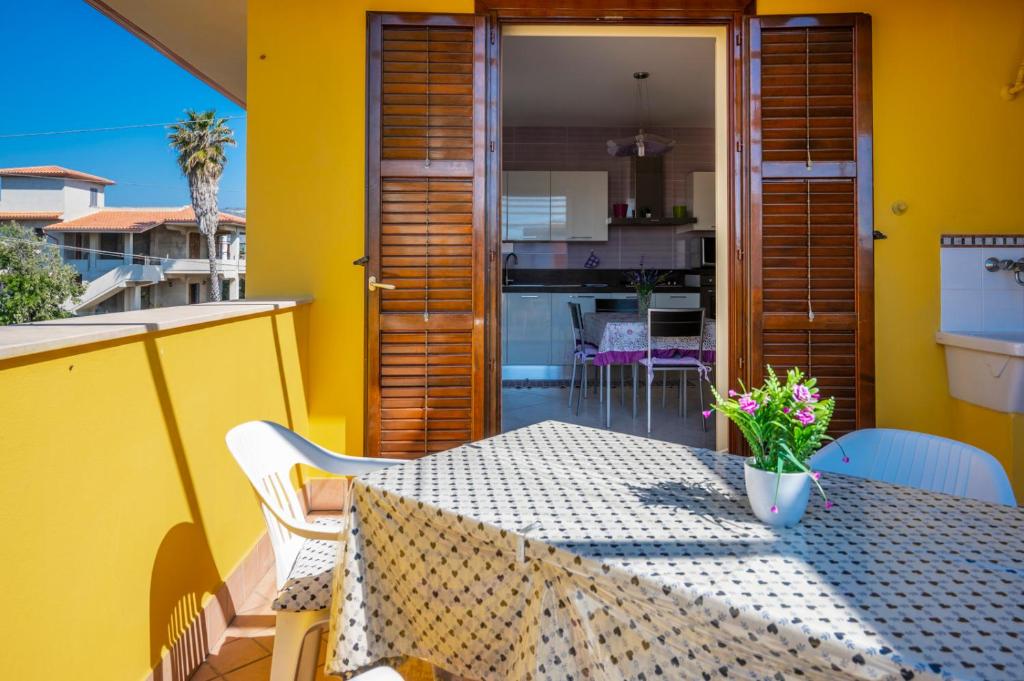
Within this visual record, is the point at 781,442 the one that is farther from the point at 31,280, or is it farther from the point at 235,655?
the point at 31,280

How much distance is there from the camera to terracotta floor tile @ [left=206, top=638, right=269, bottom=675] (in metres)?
1.99

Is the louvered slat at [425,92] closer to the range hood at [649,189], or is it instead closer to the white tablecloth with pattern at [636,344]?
the white tablecloth with pattern at [636,344]

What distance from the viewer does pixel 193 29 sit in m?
4.27

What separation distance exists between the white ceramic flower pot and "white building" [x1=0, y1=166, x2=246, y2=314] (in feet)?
94.5

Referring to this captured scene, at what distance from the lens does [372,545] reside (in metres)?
1.31

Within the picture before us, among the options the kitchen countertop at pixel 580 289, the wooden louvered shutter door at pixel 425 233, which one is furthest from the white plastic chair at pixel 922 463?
the kitchen countertop at pixel 580 289

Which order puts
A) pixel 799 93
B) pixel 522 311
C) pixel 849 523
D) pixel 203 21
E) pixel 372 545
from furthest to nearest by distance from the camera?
pixel 522 311
pixel 203 21
pixel 799 93
pixel 372 545
pixel 849 523

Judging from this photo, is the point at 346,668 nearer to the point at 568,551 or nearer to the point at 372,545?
the point at 372,545

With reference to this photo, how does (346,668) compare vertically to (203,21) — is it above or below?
below

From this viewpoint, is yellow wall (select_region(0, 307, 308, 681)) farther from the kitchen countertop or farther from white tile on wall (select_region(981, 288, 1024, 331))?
the kitchen countertop

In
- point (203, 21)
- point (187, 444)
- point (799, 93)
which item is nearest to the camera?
point (187, 444)

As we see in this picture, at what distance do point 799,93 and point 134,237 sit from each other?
109 feet

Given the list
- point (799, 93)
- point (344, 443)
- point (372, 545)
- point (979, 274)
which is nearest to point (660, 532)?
point (372, 545)

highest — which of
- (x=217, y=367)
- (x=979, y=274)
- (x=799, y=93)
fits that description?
(x=799, y=93)
